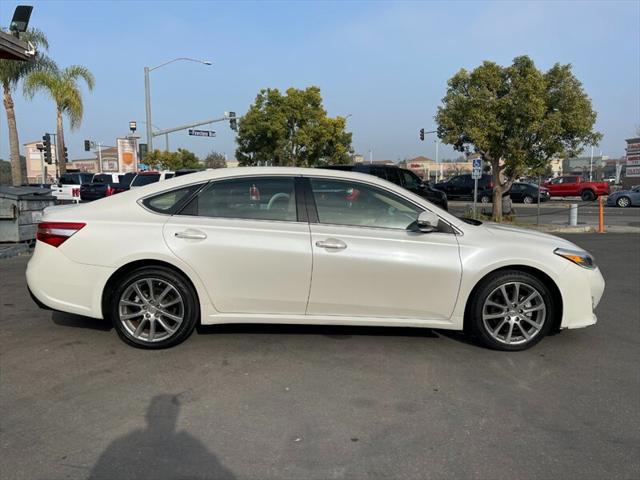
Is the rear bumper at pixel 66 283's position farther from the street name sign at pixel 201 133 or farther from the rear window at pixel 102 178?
the street name sign at pixel 201 133

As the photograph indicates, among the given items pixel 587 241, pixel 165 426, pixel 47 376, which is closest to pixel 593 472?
pixel 165 426

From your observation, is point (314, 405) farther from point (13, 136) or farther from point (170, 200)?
point (13, 136)

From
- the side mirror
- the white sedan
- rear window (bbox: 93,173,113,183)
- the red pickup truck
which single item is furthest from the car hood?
the red pickup truck

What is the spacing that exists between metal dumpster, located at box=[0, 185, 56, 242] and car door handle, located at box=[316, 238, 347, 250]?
7443 mm

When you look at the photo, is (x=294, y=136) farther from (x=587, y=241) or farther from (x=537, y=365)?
(x=537, y=365)

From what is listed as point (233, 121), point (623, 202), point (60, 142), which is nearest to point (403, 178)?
point (623, 202)

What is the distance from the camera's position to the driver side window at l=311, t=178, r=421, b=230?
454 centimetres

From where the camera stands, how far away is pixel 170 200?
461cm

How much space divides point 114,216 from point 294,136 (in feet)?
114

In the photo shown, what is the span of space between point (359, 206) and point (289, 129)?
115 feet

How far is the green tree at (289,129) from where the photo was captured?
37.5 meters

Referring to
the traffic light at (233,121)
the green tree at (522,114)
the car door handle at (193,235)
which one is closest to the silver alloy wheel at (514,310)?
the car door handle at (193,235)

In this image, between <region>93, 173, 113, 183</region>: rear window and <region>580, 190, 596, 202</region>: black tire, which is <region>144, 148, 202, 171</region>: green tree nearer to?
<region>93, 173, 113, 183</region>: rear window

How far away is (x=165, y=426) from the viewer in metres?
3.28
